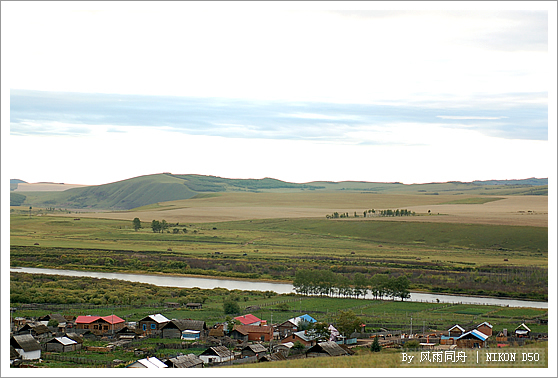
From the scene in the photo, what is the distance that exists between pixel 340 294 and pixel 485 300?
343 inches

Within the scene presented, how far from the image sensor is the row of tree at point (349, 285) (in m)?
34.7

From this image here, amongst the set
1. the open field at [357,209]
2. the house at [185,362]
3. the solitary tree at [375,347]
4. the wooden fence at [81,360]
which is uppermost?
the open field at [357,209]

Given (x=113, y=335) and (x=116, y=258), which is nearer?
(x=113, y=335)

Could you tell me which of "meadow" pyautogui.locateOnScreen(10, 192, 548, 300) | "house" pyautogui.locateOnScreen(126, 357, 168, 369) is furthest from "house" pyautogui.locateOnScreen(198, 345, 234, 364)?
"meadow" pyautogui.locateOnScreen(10, 192, 548, 300)

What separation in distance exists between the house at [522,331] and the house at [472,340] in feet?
7.78

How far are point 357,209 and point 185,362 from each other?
312 ft

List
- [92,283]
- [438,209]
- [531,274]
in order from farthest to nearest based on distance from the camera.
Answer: [438,209], [531,274], [92,283]

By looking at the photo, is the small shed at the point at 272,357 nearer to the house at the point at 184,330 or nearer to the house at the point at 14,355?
the house at the point at 184,330

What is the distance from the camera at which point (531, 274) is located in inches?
1569

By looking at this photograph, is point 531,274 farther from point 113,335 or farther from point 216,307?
point 113,335

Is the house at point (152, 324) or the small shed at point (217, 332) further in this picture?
the house at point (152, 324)

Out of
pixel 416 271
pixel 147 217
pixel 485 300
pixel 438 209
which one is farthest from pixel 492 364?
pixel 147 217

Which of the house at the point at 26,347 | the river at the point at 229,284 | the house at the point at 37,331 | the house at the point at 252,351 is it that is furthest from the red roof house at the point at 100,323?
the river at the point at 229,284

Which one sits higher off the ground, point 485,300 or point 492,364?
point 492,364
